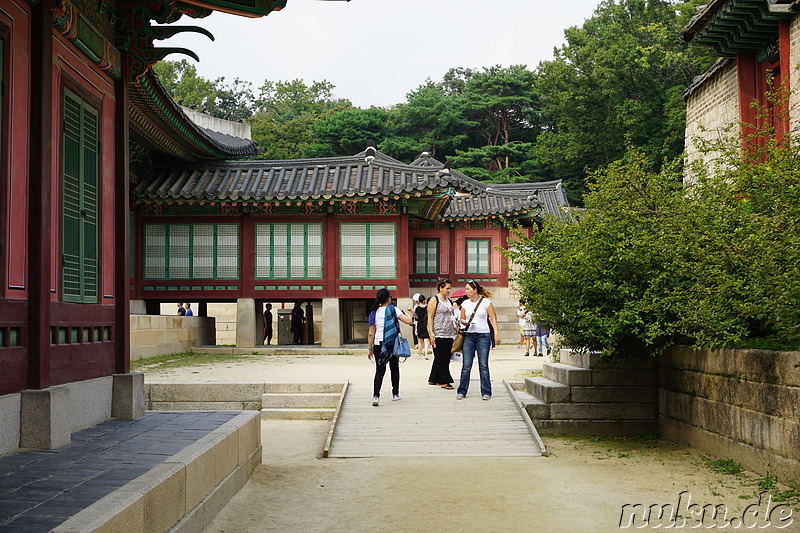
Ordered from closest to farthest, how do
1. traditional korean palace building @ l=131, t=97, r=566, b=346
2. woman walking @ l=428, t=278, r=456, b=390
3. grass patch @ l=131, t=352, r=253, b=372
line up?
woman walking @ l=428, t=278, r=456, b=390
grass patch @ l=131, t=352, r=253, b=372
traditional korean palace building @ l=131, t=97, r=566, b=346

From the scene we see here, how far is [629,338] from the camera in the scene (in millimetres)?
11234

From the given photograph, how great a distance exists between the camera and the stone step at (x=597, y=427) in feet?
37.9

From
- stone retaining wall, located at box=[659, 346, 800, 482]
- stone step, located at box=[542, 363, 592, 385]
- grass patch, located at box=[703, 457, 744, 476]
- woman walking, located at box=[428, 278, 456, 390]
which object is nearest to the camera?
stone retaining wall, located at box=[659, 346, 800, 482]

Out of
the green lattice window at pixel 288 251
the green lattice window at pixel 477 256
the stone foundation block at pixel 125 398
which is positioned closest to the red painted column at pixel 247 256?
the green lattice window at pixel 288 251

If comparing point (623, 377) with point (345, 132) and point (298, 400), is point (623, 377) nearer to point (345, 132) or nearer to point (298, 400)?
point (298, 400)

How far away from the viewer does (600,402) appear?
11719mm

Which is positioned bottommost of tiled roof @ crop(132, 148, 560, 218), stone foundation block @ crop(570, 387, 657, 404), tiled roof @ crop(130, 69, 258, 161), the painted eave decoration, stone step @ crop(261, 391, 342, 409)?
stone step @ crop(261, 391, 342, 409)

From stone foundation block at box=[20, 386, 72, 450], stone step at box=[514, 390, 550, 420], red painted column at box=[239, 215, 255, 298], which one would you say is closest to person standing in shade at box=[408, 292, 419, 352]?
red painted column at box=[239, 215, 255, 298]

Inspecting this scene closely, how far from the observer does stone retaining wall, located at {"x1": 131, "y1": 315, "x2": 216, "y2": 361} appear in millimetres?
19281

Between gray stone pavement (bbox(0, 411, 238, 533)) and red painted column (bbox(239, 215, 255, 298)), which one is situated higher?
red painted column (bbox(239, 215, 255, 298))

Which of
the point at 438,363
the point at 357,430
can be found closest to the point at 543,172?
the point at 438,363

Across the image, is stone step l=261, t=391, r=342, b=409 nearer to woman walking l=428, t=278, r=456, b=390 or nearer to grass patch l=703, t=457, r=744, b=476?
woman walking l=428, t=278, r=456, b=390

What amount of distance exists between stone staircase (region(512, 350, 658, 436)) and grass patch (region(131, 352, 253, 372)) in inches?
358

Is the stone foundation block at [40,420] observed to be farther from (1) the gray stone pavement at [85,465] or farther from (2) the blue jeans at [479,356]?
(2) the blue jeans at [479,356]
